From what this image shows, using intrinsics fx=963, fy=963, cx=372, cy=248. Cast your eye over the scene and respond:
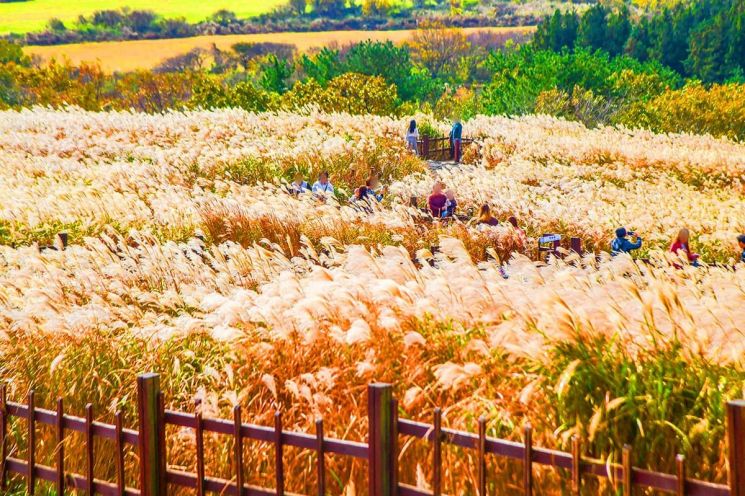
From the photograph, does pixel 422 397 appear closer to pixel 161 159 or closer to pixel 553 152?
pixel 161 159

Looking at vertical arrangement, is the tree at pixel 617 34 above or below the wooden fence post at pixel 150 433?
below

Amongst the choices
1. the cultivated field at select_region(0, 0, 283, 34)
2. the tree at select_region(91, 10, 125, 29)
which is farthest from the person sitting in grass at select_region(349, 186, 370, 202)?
the tree at select_region(91, 10, 125, 29)

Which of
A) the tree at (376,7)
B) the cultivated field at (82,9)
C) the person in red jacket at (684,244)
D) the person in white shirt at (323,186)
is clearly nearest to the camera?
the person in red jacket at (684,244)

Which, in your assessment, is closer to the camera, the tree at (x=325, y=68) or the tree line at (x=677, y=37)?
the tree at (x=325, y=68)

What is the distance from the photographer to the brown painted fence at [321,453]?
3678 millimetres

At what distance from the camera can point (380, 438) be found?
4.22 metres

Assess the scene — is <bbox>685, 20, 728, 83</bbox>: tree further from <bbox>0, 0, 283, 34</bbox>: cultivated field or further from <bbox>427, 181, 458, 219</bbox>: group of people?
<bbox>0, 0, 283, 34</bbox>: cultivated field

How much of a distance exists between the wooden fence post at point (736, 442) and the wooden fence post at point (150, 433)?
2707 mm

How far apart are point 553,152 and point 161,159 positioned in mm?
11369

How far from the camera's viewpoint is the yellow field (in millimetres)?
104438

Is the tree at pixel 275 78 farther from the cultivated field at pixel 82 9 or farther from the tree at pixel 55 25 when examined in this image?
the cultivated field at pixel 82 9

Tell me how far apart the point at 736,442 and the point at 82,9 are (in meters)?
135

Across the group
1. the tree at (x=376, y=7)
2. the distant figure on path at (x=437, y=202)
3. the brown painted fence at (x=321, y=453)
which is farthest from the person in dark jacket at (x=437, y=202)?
the tree at (x=376, y=7)

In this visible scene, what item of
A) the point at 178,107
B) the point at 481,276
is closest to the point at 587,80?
the point at 178,107
